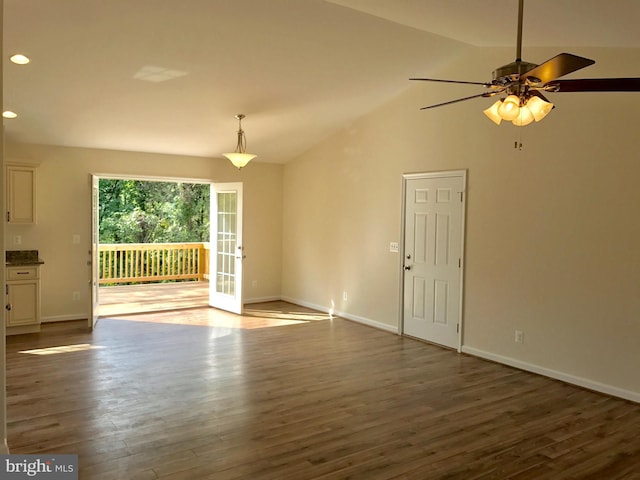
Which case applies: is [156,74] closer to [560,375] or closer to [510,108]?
[510,108]

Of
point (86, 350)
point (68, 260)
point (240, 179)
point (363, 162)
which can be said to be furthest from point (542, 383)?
point (68, 260)

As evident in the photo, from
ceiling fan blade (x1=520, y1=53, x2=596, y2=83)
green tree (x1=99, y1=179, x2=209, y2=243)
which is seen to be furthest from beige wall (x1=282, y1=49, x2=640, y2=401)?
green tree (x1=99, y1=179, x2=209, y2=243)

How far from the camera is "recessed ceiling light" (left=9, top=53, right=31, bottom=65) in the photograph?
4.29 m

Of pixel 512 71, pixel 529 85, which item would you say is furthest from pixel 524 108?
pixel 512 71

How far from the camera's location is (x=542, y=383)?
4.61 metres

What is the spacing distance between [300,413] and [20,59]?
3.93 m

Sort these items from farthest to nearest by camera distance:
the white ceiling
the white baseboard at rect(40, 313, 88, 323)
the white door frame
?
the white baseboard at rect(40, 313, 88, 323) < the white door frame < the white ceiling

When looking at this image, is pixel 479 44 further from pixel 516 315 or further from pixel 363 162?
pixel 516 315

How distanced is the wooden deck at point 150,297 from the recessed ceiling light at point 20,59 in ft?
13.5

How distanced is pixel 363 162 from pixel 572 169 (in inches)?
119

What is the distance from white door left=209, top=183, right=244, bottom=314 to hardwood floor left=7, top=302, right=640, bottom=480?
1765 millimetres

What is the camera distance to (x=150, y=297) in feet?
29.7

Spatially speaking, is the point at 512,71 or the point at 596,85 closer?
the point at 512,71

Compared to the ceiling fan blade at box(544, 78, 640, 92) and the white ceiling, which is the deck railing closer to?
the white ceiling
